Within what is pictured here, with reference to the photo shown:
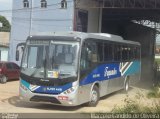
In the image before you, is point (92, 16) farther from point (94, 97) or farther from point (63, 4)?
point (94, 97)

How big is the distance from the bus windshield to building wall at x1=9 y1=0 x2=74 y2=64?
19909 mm

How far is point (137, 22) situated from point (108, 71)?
137ft

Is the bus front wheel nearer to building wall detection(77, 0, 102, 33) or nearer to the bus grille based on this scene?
the bus grille

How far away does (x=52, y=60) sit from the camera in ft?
47.9

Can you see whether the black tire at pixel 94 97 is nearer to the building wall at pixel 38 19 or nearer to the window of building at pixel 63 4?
the building wall at pixel 38 19

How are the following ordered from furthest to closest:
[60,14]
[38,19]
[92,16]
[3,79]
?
[92,16]
[38,19]
[60,14]
[3,79]

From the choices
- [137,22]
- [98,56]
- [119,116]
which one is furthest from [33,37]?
[137,22]

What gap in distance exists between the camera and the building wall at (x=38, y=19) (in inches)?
1388

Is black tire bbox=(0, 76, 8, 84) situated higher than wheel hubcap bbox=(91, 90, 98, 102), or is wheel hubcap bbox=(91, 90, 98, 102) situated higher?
wheel hubcap bbox=(91, 90, 98, 102)

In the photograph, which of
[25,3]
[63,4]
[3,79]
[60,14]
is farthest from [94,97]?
[25,3]

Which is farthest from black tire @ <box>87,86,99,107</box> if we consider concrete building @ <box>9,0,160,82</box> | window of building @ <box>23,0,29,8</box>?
window of building @ <box>23,0,29,8</box>

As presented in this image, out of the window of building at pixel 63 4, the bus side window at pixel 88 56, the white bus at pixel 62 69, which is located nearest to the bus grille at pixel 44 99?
the white bus at pixel 62 69

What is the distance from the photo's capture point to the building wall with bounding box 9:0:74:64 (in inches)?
1388

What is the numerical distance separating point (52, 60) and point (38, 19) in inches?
911
